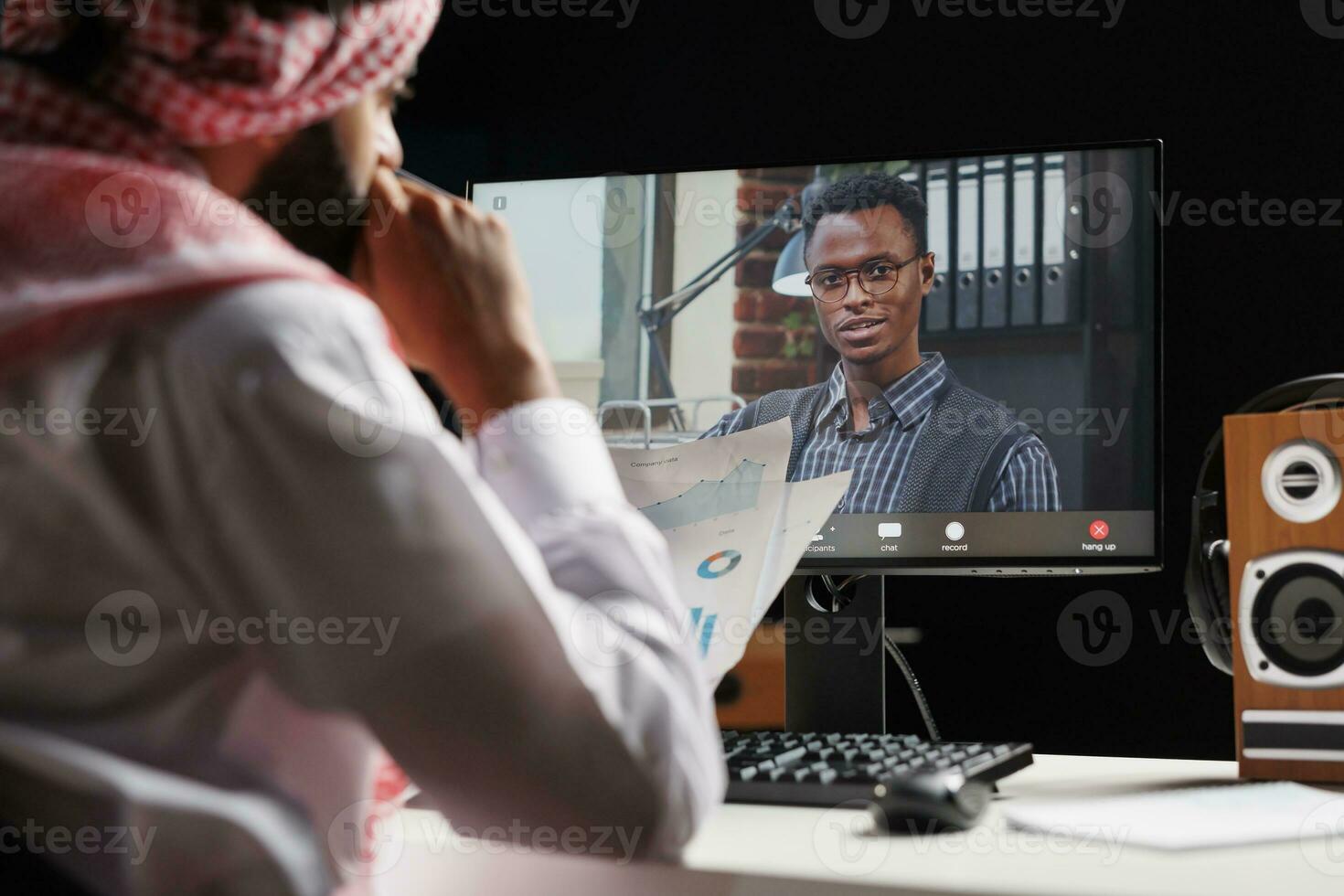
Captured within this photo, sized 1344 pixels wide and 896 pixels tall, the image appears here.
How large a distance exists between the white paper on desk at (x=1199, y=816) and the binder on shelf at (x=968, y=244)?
502 mm

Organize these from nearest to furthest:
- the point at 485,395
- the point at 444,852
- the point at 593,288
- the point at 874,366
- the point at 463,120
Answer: the point at 485,395
the point at 444,852
the point at 874,366
the point at 593,288
the point at 463,120

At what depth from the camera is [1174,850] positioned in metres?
0.71

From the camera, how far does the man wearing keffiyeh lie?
1.58 ft

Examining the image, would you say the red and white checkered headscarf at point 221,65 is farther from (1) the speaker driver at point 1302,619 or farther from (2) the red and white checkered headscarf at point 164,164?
(1) the speaker driver at point 1302,619

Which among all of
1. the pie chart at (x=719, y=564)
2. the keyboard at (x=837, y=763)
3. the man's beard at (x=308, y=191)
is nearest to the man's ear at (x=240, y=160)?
the man's beard at (x=308, y=191)

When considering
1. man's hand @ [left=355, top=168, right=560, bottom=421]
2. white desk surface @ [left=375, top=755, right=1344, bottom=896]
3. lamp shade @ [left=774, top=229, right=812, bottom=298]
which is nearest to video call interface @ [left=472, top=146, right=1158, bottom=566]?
lamp shade @ [left=774, top=229, right=812, bottom=298]

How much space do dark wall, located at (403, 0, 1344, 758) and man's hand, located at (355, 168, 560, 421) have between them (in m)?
0.71

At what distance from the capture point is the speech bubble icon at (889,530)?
1239mm

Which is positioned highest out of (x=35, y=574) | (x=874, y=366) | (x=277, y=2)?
(x=277, y=2)

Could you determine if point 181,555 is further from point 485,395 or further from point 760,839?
point 760,839

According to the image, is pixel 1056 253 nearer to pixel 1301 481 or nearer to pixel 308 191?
pixel 1301 481

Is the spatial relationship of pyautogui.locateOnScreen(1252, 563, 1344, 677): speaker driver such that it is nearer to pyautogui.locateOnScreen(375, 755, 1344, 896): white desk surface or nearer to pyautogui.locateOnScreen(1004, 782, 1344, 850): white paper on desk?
pyautogui.locateOnScreen(1004, 782, 1344, 850): white paper on desk

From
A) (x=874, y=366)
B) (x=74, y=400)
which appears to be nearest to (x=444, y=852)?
(x=74, y=400)

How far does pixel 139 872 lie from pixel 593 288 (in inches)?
38.0
